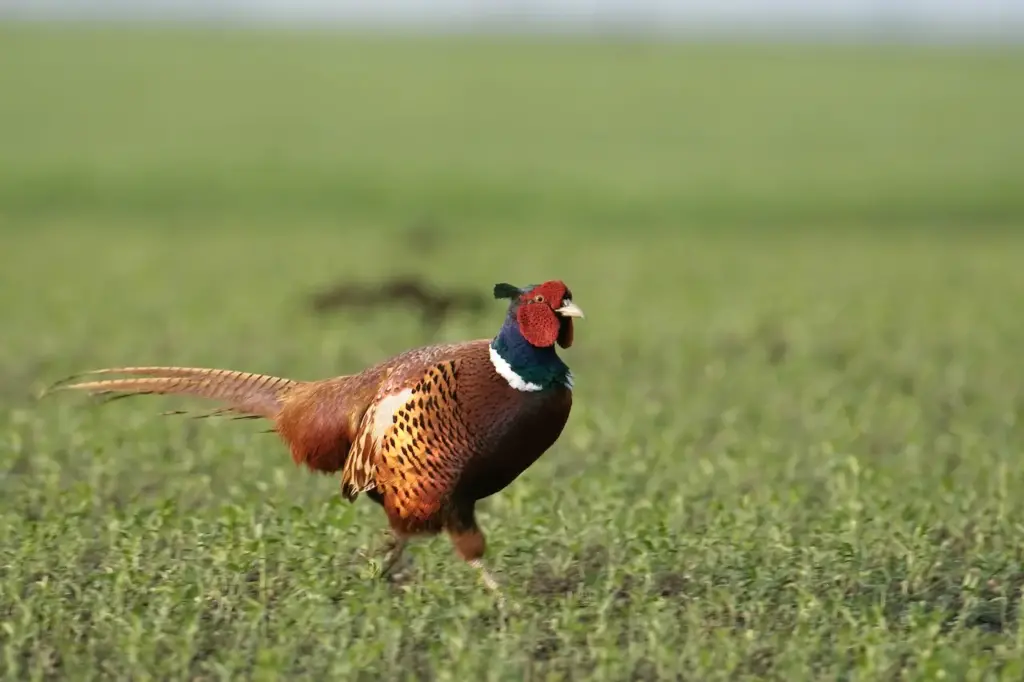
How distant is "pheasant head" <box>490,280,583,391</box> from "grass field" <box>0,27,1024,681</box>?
0.76m

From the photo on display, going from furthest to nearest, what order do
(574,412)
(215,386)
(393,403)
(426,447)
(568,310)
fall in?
(574,412), (215,386), (393,403), (426,447), (568,310)

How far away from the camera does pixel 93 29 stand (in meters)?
54.3

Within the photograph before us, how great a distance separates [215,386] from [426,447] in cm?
122

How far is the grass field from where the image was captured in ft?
17.7

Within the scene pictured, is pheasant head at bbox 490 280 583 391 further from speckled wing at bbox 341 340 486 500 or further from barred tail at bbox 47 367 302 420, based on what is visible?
barred tail at bbox 47 367 302 420

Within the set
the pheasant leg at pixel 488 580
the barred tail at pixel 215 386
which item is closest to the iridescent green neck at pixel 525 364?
the pheasant leg at pixel 488 580

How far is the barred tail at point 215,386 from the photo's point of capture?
642 centimetres

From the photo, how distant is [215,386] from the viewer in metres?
6.45

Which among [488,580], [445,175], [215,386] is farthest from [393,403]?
[445,175]

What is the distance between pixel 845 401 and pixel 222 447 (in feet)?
12.2

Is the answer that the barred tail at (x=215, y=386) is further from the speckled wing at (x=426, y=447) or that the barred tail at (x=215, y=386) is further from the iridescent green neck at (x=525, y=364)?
the iridescent green neck at (x=525, y=364)

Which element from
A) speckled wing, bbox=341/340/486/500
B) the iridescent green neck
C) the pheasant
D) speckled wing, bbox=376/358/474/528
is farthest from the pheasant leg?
the iridescent green neck

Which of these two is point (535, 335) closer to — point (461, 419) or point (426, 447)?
point (461, 419)

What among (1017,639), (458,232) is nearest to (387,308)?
(458,232)
